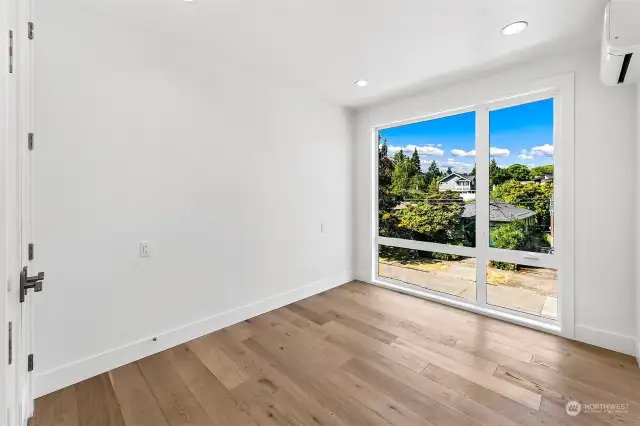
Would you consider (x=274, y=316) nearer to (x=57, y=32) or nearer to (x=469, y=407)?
(x=469, y=407)

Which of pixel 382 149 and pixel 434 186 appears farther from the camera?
pixel 382 149

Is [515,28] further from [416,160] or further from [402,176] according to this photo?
[402,176]

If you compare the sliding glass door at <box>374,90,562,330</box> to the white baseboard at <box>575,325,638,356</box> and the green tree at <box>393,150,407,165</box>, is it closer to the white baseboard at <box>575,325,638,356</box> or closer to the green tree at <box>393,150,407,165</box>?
the green tree at <box>393,150,407,165</box>

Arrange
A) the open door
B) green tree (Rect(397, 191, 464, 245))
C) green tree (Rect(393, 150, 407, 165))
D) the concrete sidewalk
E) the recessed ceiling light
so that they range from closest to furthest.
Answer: the open door < the recessed ceiling light < the concrete sidewalk < green tree (Rect(397, 191, 464, 245)) < green tree (Rect(393, 150, 407, 165))

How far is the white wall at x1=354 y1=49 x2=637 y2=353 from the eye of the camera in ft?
7.74

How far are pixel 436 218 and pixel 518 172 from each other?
1000 millimetres

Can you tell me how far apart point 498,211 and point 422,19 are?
2.04 meters

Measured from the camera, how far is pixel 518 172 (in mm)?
2979

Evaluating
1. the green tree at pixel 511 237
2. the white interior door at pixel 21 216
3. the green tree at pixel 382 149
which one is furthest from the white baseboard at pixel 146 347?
the green tree at pixel 511 237

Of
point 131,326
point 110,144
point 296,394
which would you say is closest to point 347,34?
point 110,144

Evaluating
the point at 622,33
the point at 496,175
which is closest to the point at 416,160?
the point at 496,175

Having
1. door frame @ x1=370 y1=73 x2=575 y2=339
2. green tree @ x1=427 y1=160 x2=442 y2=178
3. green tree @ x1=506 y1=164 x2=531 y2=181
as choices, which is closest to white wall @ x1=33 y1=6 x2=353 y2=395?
green tree @ x1=427 y1=160 x2=442 y2=178

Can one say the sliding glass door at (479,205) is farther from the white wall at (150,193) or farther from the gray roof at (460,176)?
the white wall at (150,193)

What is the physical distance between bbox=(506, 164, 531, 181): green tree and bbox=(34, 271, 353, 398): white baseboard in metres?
2.63
